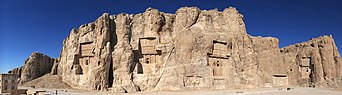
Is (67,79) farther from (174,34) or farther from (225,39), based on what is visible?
(225,39)

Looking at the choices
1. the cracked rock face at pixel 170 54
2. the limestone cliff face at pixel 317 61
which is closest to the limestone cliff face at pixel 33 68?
the cracked rock face at pixel 170 54

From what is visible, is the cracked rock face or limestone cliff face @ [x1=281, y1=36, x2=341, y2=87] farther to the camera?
limestone cliff face @ [x1=281, y1=36, x2=341, y2=87]

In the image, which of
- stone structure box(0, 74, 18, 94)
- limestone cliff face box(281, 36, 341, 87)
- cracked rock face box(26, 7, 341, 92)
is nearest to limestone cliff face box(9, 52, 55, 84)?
cracked rock face box(26, 7, 341, 92)

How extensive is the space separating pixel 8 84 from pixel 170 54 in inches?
731

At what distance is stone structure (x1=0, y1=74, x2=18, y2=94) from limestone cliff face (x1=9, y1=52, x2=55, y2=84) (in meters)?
17.7

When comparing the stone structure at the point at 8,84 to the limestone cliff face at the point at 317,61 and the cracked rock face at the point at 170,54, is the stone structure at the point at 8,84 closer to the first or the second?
the cracked rock face at the point at 170,54

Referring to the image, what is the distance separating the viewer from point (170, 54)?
37.3 meters

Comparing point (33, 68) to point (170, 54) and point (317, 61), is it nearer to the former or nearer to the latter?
point (170, 54)

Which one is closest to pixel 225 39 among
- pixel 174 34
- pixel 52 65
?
pixel 174 34

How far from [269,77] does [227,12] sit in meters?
10.4

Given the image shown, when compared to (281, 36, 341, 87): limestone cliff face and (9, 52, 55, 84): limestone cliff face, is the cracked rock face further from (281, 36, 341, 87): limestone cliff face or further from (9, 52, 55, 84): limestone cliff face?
(281, 36, 341, 87): limestone cliff face

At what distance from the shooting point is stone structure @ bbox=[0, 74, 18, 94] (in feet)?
76.9

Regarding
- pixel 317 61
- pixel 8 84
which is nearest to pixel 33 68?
pixel 8 84

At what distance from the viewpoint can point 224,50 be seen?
38.6 m
